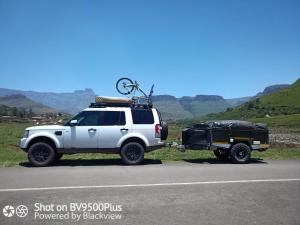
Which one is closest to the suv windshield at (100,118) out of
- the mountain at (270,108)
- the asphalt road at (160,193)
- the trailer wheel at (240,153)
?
the asphalt road at (160,193)

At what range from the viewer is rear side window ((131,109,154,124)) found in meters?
14.8

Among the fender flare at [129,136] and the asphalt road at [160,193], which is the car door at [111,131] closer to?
the fender flare at [129,136]

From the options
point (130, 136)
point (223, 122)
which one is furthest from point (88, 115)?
point (223, 122)

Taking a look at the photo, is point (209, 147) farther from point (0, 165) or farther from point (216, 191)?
point (0, 165)

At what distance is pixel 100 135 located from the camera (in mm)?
14461

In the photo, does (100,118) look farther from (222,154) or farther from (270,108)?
(270,108)

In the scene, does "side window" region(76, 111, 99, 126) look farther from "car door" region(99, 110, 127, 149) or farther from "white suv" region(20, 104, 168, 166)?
"car door" region(99, 110, 127, 149)

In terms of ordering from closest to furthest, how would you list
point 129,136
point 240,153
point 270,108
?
point 129,136, point 240,153, point 270,108

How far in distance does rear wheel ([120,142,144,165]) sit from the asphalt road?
1.06 metres

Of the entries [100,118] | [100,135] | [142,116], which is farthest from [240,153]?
[100,118]

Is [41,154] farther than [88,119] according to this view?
No

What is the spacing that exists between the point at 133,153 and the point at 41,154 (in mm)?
3116

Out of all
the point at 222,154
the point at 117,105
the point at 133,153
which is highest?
the point at 117,105

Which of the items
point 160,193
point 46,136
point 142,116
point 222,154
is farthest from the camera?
point 222,154
